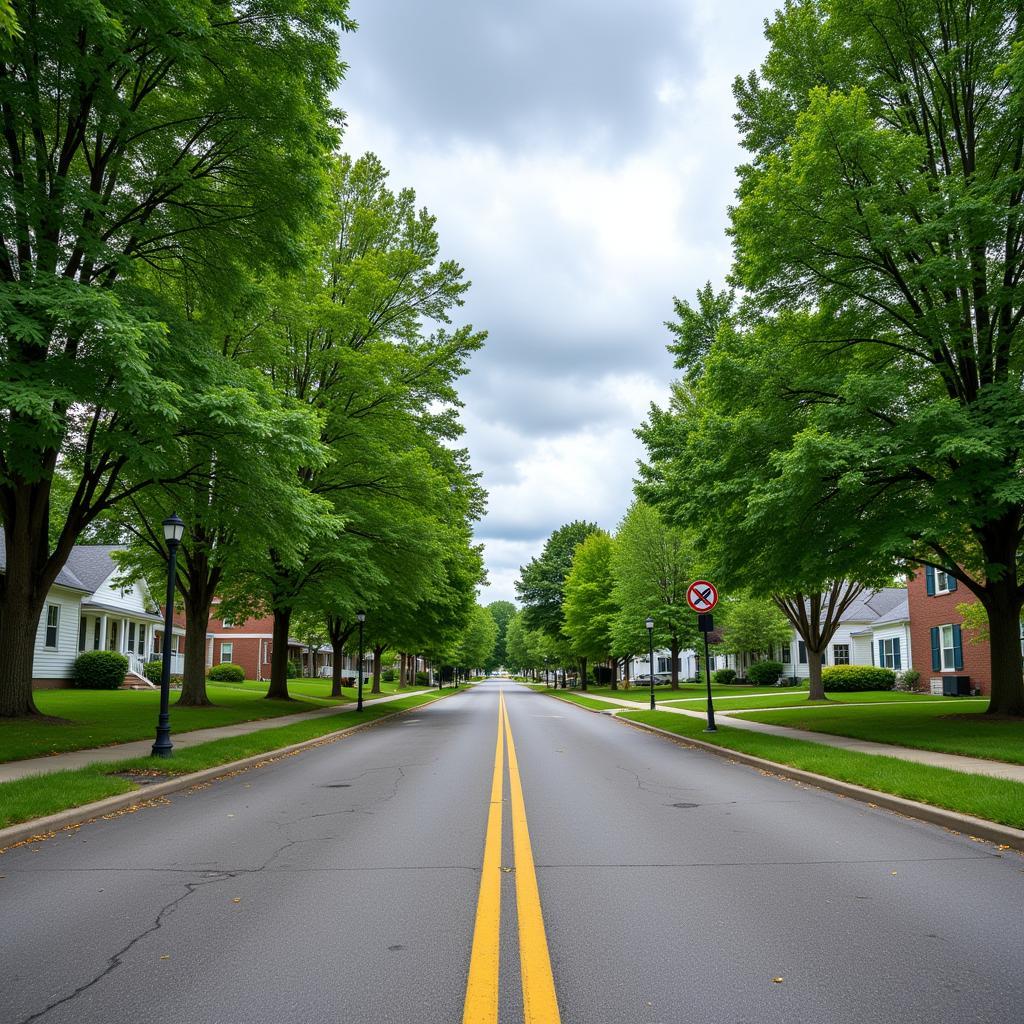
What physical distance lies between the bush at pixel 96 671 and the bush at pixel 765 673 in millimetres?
37181

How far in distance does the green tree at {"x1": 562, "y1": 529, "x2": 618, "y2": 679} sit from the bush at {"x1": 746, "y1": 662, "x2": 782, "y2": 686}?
373 inches

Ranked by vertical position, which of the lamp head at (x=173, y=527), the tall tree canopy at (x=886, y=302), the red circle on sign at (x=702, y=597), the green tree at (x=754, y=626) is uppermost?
the tall tree canopy at (x=886, y=302)

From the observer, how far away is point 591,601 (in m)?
54.8

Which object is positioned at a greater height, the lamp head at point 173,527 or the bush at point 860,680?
the lamp head at point 173,527

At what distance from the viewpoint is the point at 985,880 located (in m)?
5.91

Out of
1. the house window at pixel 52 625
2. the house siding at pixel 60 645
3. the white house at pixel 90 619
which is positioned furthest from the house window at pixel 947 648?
the house window at pixel 52 625

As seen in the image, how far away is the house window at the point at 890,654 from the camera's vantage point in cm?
4116

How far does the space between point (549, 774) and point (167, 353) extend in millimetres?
9070

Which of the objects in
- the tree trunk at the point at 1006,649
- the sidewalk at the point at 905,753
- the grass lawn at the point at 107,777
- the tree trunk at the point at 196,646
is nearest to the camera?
the grass lawn at the point at 107,777

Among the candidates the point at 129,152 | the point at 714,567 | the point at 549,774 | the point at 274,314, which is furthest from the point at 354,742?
the point at 129,152

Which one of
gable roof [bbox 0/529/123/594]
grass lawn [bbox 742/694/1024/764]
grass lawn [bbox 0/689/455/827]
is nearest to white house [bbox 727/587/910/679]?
grass lawn [bbox 742/694/1024/764]

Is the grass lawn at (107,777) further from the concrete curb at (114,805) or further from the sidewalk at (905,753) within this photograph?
the sidewalk at (905,753)

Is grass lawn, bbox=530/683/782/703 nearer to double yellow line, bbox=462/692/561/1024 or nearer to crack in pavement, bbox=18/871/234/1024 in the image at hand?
double yellow line, bbox=462/692/561/1024

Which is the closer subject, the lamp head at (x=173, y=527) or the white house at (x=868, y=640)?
the lamp head at (x=173, y=527)
